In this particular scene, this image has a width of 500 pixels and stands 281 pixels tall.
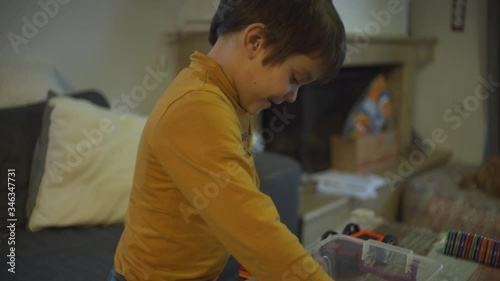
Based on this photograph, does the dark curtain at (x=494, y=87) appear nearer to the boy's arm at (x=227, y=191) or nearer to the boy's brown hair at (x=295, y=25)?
the boy's brown hair at (x=295, y=25)

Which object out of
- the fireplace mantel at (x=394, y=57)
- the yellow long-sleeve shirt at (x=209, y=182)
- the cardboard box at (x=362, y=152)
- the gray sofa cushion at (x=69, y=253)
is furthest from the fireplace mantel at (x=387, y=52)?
the yellow long-sleeve shirt at (x=209, y=182)

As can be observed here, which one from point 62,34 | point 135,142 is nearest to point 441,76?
point 135,142

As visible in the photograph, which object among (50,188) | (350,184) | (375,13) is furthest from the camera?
(350,184)

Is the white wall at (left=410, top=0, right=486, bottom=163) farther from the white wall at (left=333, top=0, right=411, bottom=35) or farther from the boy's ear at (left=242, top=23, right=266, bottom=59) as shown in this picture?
the boy's ear at (left=242, top=23, right=266, bottom=59)

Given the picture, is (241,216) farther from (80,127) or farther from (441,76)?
(441,76)

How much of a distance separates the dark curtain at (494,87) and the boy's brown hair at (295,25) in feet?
3.32

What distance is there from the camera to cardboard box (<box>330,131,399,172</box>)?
2135 millimetres

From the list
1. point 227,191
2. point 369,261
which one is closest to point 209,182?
point 227,191

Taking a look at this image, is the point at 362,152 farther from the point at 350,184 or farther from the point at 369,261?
the point at 369,261

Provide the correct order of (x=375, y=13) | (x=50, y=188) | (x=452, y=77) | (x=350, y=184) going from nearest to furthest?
(x=375, y=13) < (x=50, y=188) < (x=452, y=77) < (x=350, y=184)

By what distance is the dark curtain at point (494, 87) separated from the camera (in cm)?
154

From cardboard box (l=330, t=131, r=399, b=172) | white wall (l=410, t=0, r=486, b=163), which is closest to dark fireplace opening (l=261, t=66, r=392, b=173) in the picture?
cardboard box (l=330, t=131, r=399, b=172)

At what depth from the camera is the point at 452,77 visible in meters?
1.80

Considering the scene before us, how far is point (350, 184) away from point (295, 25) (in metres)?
1.49
